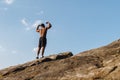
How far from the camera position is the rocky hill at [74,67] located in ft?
59.9

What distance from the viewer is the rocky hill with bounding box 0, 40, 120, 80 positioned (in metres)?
18.3

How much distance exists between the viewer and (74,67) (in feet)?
67.3

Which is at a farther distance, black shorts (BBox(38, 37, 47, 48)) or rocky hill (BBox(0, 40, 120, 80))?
black shorts (BBox(38, 37, 47, 48))

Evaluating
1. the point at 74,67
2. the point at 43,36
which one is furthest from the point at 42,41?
the point at 74,67

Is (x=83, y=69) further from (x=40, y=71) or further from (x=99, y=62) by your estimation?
(x=40, y=71)

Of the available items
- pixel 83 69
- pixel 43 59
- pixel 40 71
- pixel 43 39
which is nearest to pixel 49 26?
pixel 43 39

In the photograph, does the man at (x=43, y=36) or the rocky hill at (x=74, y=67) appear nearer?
the rocky hill at (x=74, y=67)

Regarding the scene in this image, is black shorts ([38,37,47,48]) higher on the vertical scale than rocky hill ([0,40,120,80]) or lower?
higher

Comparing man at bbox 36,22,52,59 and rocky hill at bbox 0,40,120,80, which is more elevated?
man at bbox 36,22,52,59

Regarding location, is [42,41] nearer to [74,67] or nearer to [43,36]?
[43,36]

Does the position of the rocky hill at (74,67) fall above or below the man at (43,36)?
below

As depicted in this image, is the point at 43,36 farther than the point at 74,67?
Yes

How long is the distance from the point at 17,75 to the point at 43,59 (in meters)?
2.75

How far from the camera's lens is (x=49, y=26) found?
24.4 meters
